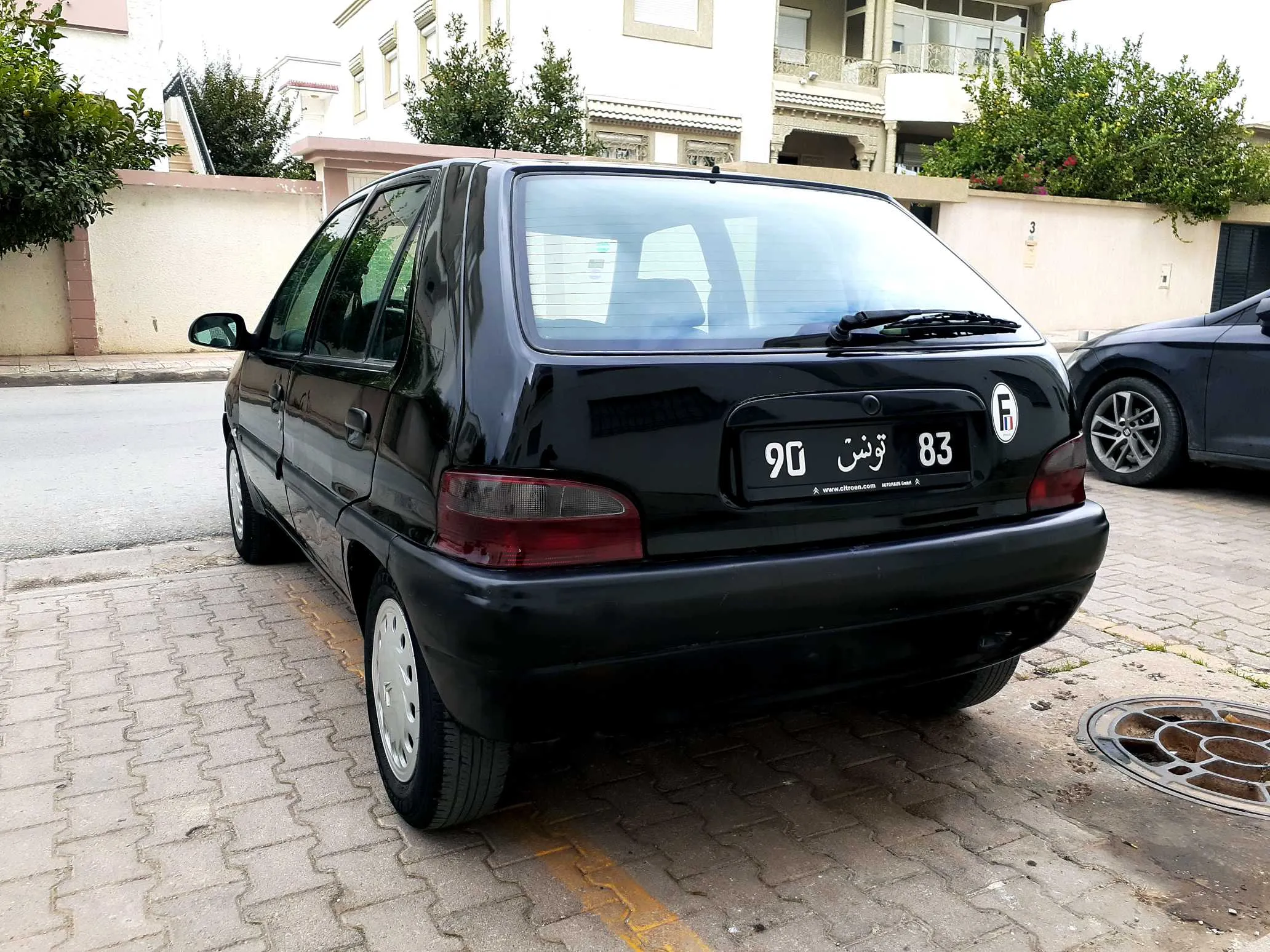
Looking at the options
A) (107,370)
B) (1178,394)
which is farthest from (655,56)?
(1178,394)

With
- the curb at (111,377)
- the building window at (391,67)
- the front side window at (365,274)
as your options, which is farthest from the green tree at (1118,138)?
the front side window at (365,274)

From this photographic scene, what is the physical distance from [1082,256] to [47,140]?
739 inches

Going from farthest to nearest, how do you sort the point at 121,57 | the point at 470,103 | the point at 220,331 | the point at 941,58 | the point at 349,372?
the point at 941,58, the point at 470,103, the point at 121,57, the point at 220,331, the point at 349,372

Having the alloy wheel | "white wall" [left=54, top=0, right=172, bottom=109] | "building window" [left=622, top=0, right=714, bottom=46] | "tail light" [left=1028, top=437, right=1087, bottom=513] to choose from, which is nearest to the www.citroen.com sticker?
"tail light" [left=1028, top=437, right=1087, bottom=513]

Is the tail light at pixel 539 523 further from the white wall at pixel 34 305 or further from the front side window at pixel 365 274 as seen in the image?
the white wall at pixel 34 305

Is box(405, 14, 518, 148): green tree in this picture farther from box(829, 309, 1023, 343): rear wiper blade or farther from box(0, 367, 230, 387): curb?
box(829, 309, 1023, 343): rear wiper blade

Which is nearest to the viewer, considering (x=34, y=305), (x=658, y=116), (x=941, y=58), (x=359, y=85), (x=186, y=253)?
(x=34, y=305)

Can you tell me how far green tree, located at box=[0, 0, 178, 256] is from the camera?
12.3 m

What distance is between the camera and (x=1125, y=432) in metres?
6.98

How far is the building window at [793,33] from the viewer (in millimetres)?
29484

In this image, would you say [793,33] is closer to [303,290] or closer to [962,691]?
[303,290]

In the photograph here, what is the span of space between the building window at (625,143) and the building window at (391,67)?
851cm

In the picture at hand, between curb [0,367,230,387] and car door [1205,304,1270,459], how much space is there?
10.9 meters

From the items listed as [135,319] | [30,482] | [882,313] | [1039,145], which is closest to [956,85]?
[1039,145]
